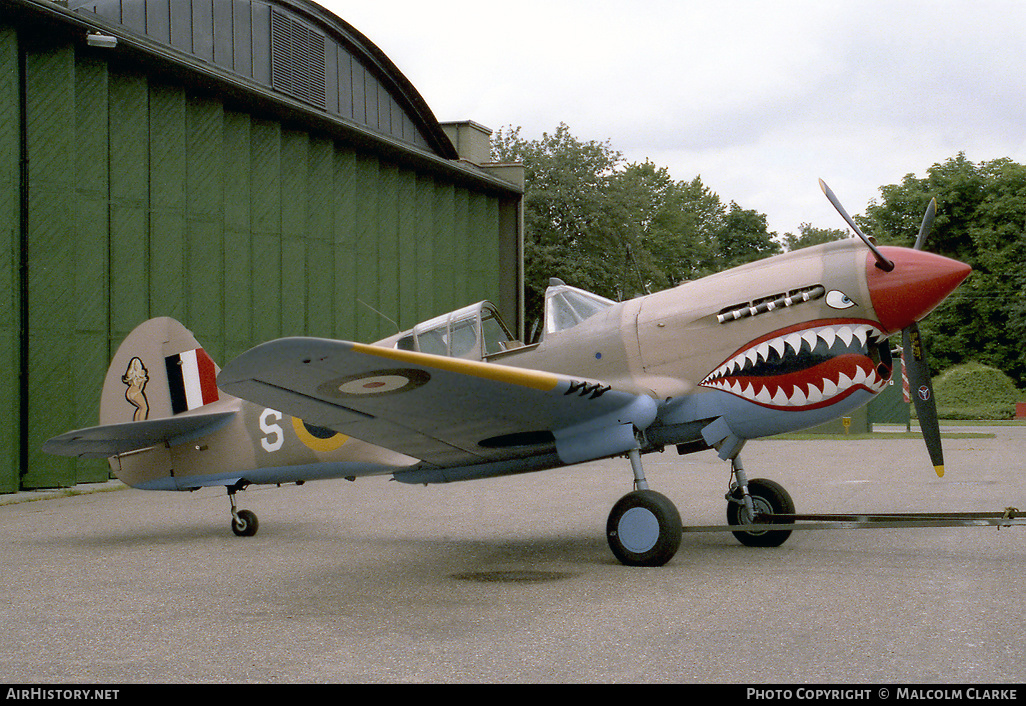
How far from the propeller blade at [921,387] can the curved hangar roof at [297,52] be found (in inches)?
534

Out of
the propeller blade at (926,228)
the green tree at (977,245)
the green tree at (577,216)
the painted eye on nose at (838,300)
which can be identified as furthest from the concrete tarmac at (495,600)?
the green tree at (977,245)

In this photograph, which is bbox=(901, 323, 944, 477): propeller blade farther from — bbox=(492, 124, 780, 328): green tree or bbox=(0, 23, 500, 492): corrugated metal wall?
bbox=(492, 124, 780, 328): green tree

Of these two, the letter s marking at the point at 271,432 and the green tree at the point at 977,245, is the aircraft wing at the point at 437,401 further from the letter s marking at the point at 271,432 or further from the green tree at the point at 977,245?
the green tree at the point at 977,245

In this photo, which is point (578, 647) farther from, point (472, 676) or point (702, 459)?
point (702, 459)

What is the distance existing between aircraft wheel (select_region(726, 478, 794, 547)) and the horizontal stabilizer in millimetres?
4587

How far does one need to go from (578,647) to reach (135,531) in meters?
6.35

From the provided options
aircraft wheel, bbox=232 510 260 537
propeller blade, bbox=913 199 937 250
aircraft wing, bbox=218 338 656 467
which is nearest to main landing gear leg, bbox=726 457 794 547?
aircraft wing, bbox=218 338 656 467

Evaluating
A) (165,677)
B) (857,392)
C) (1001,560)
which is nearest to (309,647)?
(165,677)

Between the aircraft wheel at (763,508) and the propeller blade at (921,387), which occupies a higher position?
the propeller blade at (921,387)

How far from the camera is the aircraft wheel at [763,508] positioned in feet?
24.1

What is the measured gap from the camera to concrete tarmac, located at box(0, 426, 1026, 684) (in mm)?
3852

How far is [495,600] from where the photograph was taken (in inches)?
209

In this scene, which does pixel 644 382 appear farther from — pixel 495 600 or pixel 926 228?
pixel 926 228

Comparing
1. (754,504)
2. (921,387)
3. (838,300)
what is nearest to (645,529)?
(754,504)
